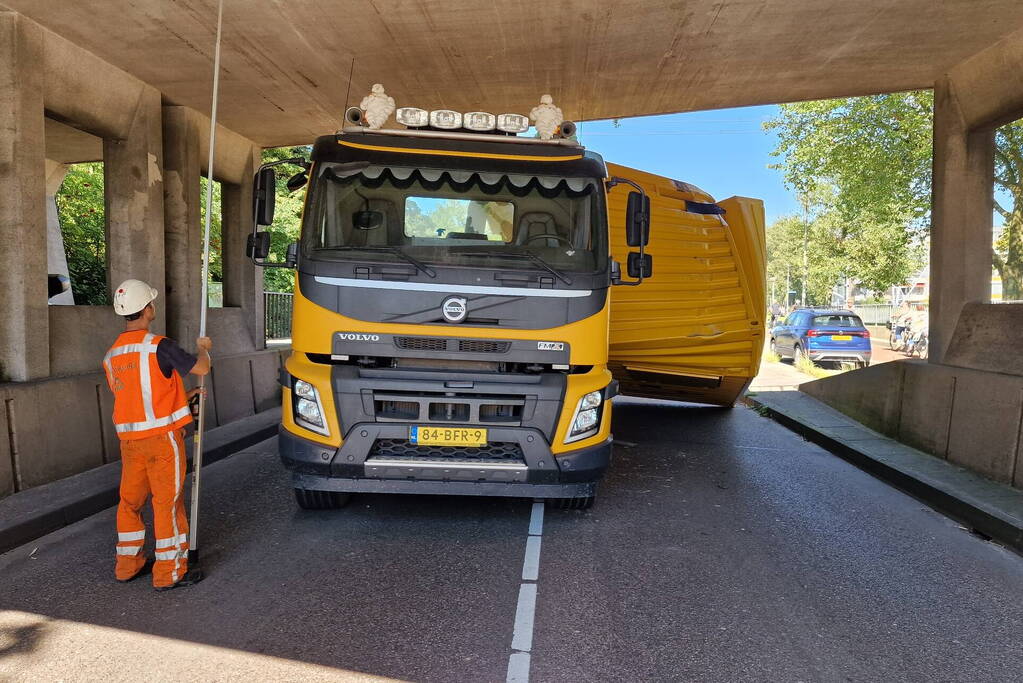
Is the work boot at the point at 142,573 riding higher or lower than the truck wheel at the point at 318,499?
lower

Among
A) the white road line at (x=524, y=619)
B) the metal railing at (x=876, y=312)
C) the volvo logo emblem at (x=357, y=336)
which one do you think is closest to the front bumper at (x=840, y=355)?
the volvo logo emblem at (x=357, y=336)

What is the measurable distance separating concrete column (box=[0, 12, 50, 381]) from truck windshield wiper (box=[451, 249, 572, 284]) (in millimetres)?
3920

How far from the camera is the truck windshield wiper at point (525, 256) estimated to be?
520 centimetres

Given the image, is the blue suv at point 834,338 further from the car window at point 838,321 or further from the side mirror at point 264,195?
the side mirror at point 264,195

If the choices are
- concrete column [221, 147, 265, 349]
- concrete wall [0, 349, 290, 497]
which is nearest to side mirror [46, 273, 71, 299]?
concrete column [221, 147, 265, 349]

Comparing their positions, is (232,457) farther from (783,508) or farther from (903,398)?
(903,398)

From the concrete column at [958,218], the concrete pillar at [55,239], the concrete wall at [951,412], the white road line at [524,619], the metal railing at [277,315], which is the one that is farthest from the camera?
the metal railing at [277,315]

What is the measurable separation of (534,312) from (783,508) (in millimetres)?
2934

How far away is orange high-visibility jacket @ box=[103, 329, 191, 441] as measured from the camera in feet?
13.5

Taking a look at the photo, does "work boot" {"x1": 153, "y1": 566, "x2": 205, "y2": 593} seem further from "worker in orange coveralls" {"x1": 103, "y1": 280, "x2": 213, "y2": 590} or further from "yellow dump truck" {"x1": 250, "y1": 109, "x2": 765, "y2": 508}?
"yellow dump truck" {"x1": 250, "y1": 109, "x2": 765, "y2": 508}

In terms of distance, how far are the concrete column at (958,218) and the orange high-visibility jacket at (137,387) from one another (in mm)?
8011

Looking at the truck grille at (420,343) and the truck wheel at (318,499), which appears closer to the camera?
the truck grille at (420,343)

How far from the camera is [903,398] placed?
A: 29.3 feet

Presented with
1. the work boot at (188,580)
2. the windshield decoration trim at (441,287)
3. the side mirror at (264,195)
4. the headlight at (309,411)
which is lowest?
the work boot at (188,580)
